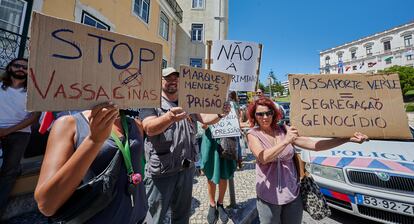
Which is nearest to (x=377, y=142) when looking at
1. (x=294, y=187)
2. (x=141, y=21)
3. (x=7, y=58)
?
(x=294, y=187)

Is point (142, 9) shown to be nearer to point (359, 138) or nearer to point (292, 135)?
point (292, 135)

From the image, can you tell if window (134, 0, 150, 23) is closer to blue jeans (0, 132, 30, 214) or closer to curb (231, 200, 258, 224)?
blue jeans (0, 132, 30, 214)

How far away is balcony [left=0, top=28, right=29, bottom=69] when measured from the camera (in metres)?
4.04

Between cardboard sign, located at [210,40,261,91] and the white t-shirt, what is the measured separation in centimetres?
248

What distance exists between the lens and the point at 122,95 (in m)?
1.15

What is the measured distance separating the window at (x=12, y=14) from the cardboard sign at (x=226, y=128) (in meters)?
4.94

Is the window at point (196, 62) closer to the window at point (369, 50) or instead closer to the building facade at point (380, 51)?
the building facade at point (380, 51)

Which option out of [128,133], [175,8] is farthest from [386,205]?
[175,8]

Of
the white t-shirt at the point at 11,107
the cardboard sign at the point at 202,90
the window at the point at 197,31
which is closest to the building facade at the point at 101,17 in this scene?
the window at the point at 197,31

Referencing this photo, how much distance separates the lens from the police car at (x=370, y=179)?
2.53 metres

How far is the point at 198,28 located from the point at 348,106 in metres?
16.4

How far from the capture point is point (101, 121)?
37.5 inches

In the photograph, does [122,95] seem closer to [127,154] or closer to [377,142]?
[127,154]

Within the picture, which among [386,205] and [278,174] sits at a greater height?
[278,174]
